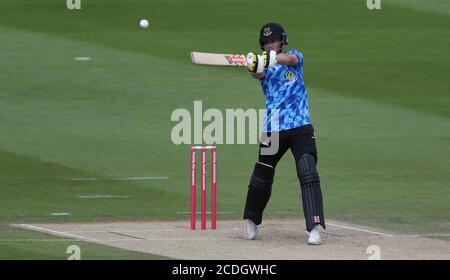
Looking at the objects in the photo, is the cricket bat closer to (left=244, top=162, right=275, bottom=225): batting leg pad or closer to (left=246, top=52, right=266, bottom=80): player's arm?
(left=246, top=52, right=266, bottom=80): player's arm

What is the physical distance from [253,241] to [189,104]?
9201 mm

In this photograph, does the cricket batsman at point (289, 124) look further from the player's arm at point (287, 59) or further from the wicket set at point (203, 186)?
the wicket set at point (203, 186)

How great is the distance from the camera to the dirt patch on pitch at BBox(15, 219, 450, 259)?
490 inches

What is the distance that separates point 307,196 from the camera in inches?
523

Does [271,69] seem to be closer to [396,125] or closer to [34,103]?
[396,125]

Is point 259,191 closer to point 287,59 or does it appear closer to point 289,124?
point 289,124

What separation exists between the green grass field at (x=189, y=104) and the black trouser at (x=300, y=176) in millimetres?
1417

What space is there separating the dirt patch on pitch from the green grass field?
46 centimetres

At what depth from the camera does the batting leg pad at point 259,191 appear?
13.6m

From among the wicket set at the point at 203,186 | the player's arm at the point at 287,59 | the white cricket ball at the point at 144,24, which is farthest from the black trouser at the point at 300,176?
the white cricket ball at the point at 144,24
